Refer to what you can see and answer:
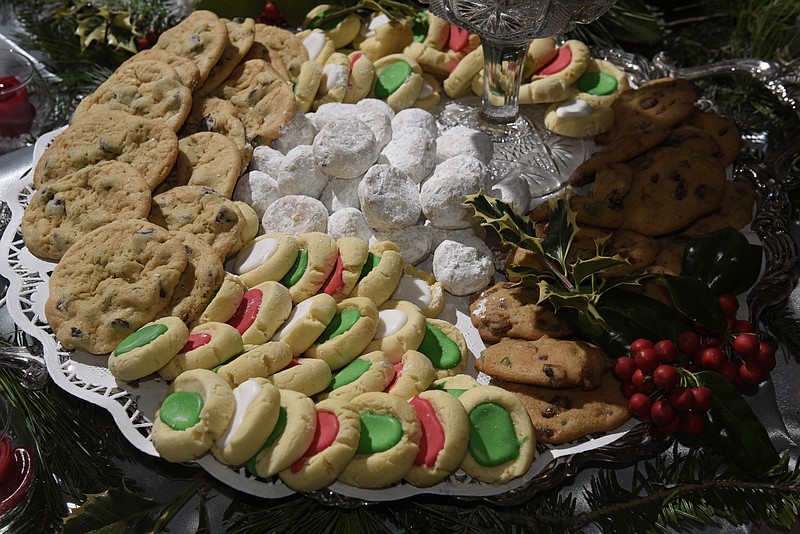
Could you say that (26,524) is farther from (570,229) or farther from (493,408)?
(570,229)

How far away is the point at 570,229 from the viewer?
1972 mm

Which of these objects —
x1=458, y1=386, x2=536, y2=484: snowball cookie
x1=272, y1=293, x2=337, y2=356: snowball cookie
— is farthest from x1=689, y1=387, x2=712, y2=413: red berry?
x1=272, y1=293, x2=337, y2=356: snowball cookie

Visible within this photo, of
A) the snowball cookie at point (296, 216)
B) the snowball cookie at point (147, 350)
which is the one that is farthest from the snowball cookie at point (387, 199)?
the snowball cookie at point (147, 350)

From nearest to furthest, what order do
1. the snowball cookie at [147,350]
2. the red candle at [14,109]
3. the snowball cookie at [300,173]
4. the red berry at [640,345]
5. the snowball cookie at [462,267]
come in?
1. the snowball cookie at [147,350]
2. the red berry at [640,345]
3. the snowball cookie at [462,267]
4. the snowball cookie at [300,173]
5. the red candle at [14,109]

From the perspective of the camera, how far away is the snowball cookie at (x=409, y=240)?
206cm

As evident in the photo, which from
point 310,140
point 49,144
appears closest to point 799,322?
point 310,140

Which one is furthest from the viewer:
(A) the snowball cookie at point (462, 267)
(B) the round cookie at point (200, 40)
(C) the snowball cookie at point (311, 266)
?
(B) the round cookie at point (200, 40)

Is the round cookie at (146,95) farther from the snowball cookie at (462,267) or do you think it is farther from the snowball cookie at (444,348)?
the snowball cookie at (444,348)

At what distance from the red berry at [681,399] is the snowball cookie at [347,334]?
2.31 ft

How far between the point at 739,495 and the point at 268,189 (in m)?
1.44

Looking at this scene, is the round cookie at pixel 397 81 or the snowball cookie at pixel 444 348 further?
the round cookie at pixel 397 81

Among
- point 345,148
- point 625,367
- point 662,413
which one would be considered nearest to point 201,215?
point 345,148

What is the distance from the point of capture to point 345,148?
6.86ft

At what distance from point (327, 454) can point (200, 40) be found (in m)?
1.49
